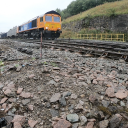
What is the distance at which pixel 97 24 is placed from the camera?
28.0 meters

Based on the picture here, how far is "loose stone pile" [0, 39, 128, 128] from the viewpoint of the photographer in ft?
6.11

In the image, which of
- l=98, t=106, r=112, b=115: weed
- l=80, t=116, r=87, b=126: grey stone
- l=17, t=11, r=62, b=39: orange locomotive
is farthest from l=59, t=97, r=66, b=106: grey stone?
l=17, t=11, r=62, b=39: orange locomotive

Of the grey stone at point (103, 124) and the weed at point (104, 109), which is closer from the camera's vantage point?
the grey stone at point (103, 124)

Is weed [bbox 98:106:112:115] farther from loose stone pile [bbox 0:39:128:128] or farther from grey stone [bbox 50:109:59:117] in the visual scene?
grey stone [bbox 50:109:59:117]

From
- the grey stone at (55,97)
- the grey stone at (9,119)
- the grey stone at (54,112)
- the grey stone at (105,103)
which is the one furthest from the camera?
the grey stone at (55,97)

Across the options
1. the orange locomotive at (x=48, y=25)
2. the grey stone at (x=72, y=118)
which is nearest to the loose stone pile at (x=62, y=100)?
the grey stone at (x=72, y=118)

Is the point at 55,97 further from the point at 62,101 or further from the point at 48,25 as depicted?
the point at 48,25

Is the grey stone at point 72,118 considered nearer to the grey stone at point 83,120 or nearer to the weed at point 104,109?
the grey stone at point 83,120

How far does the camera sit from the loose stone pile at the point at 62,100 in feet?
6.11

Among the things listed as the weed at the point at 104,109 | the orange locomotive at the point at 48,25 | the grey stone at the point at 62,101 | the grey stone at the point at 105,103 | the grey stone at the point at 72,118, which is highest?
the orange locomotive at the point at 48,25

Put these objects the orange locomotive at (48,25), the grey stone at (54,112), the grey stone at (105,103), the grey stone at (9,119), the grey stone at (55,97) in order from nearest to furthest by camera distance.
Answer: the grey stone at (9,119) < the grey stone at (54,112) < the grey stone at (105,103) < the grey stone at (55,97) < the orange locomotive at (48,25)

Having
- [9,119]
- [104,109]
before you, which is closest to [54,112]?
[9,119]

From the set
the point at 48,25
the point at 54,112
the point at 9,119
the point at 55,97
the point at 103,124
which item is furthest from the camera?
the point at 48,25

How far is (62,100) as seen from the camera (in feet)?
7.44
